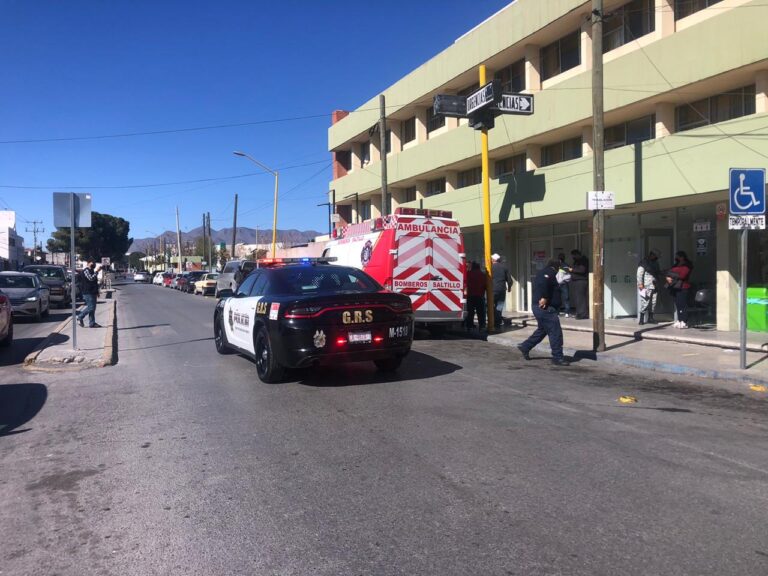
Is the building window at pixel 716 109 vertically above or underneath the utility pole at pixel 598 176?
above

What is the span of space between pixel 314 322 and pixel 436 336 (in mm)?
7460

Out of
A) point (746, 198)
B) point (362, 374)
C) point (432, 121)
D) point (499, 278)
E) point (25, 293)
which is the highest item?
point (432, 121)

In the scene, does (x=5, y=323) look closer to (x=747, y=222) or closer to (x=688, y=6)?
(x=747, y=222)

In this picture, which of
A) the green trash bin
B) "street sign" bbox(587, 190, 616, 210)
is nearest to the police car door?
"street sign" bbox(587, 190, 616, 210)

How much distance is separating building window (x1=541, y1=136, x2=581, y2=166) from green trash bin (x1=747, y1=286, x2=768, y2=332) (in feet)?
20.5

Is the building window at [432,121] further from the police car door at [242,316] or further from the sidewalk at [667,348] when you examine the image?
the police car door at [242,316]

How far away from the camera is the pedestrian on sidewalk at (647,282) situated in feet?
48.7

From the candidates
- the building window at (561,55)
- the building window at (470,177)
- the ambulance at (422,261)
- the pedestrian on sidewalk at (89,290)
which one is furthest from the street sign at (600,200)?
the pedestrian on sidewalk at (89,290)

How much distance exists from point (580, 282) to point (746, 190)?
313 inches

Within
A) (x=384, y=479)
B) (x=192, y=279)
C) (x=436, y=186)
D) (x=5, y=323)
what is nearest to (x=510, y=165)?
(x=436, y=186)

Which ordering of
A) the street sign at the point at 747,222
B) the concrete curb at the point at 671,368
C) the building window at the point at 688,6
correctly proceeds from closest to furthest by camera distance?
the concrete curb at the point at 671,368 → the street sign at the point at 747,222 → the building window at the point at 688,6

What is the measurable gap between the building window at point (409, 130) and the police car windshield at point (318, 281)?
18182 mm

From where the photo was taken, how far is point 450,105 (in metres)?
15.2

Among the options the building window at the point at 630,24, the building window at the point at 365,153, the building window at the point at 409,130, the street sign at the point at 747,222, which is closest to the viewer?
the street sign at the point at 747,222
